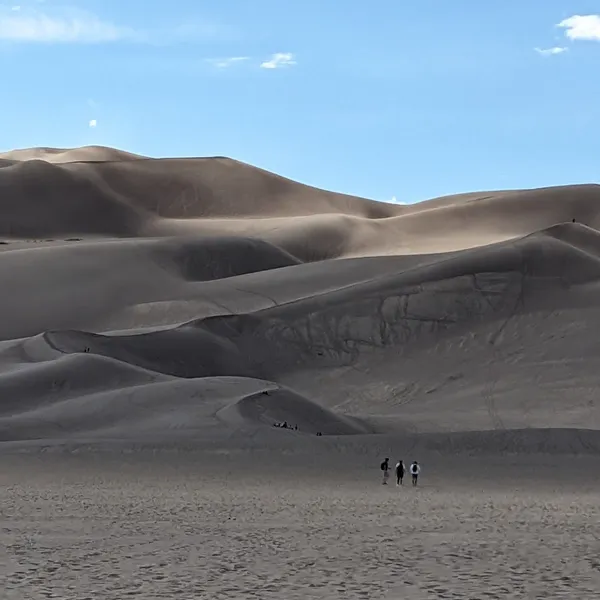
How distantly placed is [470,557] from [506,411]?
3100 centimetres

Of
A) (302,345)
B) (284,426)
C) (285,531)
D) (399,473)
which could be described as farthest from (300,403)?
(285,531)

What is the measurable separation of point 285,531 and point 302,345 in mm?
37674

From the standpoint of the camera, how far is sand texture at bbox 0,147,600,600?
44.0 ft

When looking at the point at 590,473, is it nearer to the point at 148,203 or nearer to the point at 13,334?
the point at 13,334

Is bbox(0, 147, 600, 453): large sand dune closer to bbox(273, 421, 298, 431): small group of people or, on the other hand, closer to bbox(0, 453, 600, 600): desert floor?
bbox(273, 421, 298, 431): small group of people

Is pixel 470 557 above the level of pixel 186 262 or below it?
below

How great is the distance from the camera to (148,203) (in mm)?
126438

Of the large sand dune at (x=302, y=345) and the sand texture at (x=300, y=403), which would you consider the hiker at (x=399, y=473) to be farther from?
the large sand dune at (x=302, y=345)

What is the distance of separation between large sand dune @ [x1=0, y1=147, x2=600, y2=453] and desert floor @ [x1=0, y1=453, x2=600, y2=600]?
461cm

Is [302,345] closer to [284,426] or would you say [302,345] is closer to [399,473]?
[284,426]

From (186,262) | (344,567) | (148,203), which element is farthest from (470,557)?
(148,203)

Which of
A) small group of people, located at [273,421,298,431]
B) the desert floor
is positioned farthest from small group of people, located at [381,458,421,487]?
small group of people, located at [273,421,298,431]

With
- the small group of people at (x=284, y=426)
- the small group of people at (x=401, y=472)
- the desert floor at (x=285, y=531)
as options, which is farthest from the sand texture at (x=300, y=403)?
the small group of people at (x=401, y=472)

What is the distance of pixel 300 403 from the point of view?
36562 mm
